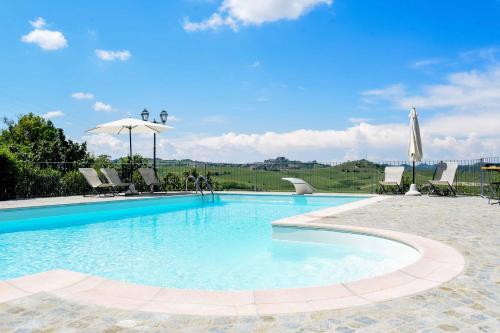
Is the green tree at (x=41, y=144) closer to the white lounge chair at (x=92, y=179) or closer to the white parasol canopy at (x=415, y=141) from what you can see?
the white lounge chair at (x=92, y=179)

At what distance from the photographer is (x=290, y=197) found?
1329 centimetres

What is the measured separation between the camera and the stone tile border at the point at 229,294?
2.55 metres

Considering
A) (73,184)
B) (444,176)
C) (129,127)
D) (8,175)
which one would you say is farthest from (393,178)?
(8,175)

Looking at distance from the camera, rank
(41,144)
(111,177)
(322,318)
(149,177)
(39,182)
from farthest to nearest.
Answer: (41,144)
(149,177)
(111,177)
(39,182)
(322,318)

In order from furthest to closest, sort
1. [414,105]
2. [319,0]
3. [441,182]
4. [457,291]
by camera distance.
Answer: [414,105], [441,182], [319,0], [457,291]

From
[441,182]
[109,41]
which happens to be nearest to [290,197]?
[441,182]

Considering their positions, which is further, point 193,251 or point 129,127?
point 129,127

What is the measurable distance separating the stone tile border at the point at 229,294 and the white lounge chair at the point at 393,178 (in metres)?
9.90

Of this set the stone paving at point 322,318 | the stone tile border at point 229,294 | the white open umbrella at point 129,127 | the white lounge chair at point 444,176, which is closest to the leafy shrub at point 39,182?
the white open umbrella at point 129,127

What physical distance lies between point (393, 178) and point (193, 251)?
379 inches

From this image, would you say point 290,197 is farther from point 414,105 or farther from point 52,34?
point 52,34

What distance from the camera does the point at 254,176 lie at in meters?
16.4

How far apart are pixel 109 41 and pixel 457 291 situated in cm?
1378

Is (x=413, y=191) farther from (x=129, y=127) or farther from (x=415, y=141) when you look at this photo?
(x=129, y=127)
